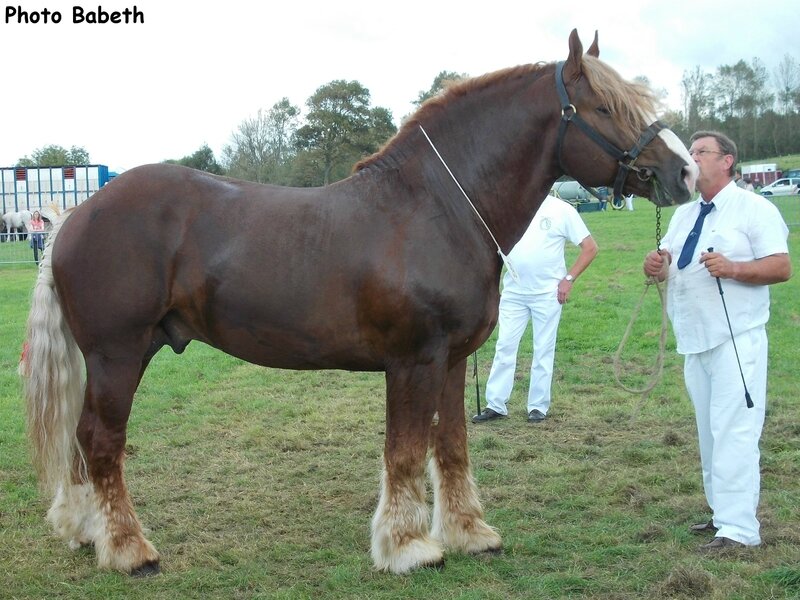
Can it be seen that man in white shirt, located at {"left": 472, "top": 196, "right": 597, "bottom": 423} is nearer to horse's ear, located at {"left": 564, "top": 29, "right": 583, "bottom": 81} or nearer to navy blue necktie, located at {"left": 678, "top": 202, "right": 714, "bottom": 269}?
navy blue necktie, located at {"left": 678, "top": 202, "right": 714, "bottom": 269}

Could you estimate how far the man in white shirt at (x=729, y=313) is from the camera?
4.14m

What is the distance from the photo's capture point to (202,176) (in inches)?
169

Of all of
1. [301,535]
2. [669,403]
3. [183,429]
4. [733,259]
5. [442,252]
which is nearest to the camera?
[442,252]

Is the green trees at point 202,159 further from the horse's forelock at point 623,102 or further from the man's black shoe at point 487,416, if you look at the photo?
the horse's forelock at point 623,102

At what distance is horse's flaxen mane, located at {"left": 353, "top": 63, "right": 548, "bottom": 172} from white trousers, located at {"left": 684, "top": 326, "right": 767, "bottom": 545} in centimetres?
192

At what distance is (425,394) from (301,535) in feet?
4.47

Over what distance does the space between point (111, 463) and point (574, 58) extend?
3303mm

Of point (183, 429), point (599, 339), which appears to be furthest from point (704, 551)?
point (599, 339)

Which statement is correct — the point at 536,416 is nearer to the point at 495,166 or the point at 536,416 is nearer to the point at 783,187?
the point at 495,166

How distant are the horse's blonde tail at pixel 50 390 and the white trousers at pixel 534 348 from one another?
4.05 m

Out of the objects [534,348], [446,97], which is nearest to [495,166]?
[446,97]

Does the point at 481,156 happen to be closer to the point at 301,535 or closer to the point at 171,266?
the point at 171,266

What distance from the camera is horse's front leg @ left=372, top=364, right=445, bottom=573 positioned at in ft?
13.0

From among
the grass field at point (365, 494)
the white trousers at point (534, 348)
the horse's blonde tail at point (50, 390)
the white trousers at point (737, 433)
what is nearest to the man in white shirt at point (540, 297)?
the white trousers at point (534, 348)
